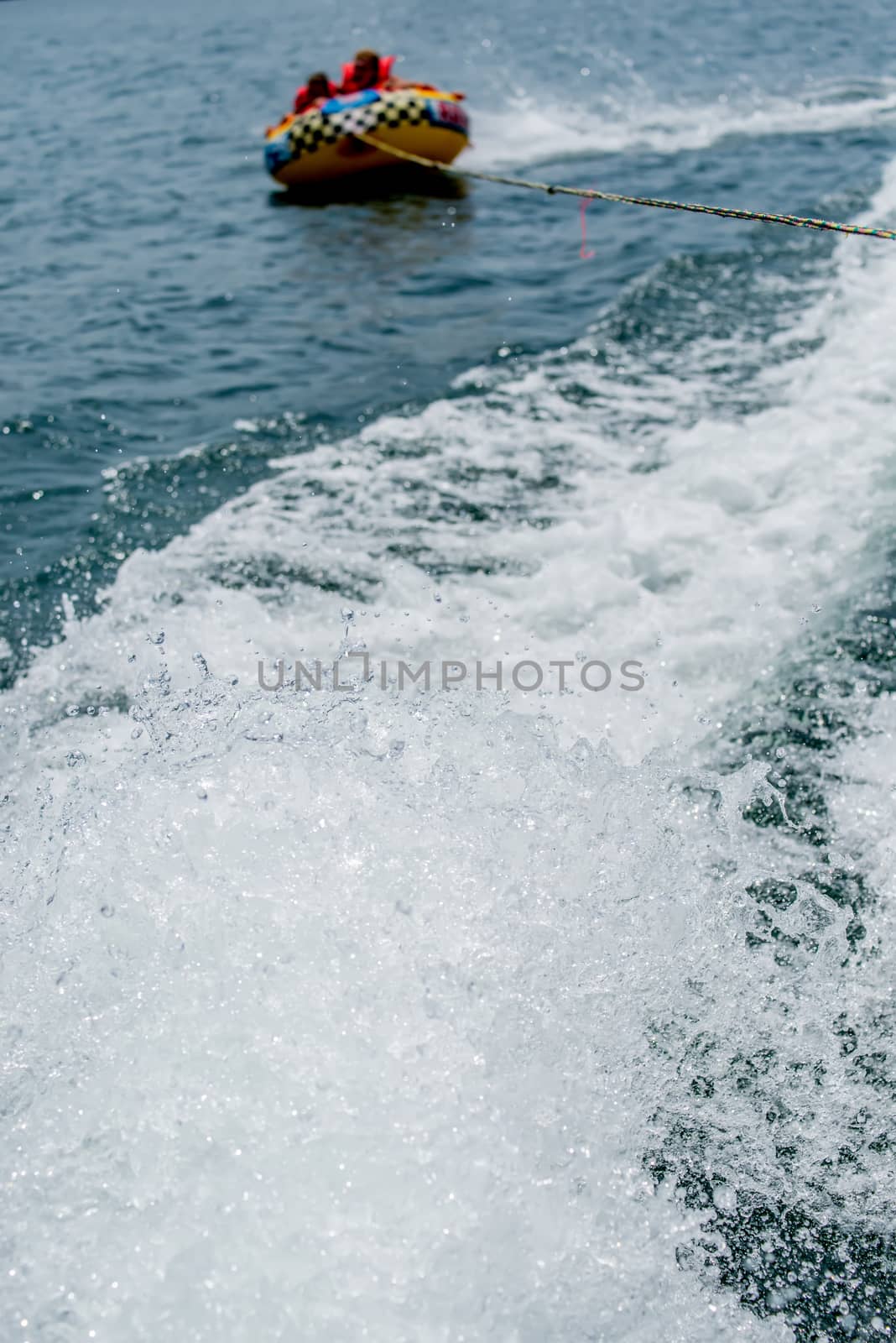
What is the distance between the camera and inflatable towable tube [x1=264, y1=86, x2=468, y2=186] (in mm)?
12141

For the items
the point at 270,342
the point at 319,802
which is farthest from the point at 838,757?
the point at 270,342

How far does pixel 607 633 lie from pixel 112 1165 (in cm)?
287

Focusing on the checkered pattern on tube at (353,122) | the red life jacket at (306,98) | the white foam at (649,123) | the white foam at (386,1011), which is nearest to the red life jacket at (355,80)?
the red life jacket at (306,98)

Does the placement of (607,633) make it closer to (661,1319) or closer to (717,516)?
(717,516)

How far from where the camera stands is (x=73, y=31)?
80.3 feet

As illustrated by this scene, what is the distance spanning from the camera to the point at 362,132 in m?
12.2

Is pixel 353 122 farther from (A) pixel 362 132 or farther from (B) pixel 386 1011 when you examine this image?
(B) pixel 386 1011

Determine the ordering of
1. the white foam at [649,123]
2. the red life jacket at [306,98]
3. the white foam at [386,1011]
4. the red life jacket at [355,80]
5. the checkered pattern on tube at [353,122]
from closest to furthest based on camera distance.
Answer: the white foam at [386,1011] → the checkered pattern on tube at [353,122] → the red life jacket at [355,80] → the red life jacket at [306,98] → the white foam at [649,123]

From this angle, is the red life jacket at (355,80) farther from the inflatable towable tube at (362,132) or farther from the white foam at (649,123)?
the white foam at (649,123)

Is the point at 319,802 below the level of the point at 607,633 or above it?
above

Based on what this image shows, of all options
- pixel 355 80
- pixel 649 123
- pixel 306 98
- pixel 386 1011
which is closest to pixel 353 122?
pixel 355 80

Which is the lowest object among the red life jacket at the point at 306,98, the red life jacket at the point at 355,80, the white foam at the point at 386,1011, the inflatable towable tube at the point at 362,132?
the white foam at the point at 386,1011

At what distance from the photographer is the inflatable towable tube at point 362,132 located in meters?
12.1

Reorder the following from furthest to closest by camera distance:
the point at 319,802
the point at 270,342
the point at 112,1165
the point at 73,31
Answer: the point at 73,31 → the point at 270,342 → the point at 319,802 → the point at 112,1165
